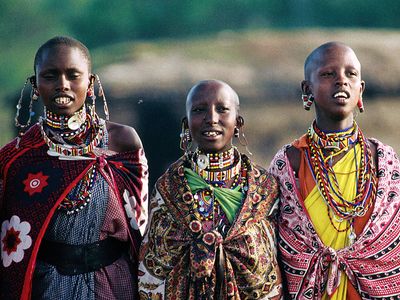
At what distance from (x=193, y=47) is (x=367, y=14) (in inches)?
51.6

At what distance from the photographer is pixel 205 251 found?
11.1ft

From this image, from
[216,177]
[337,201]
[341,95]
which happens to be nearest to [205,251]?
[216,177]

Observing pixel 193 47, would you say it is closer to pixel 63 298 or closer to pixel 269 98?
pixel 269 98

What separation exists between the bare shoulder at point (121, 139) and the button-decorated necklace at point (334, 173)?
0.86 meters

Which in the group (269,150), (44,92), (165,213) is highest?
(269,150)

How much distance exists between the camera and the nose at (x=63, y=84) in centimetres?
361

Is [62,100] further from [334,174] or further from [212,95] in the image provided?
[334,174]

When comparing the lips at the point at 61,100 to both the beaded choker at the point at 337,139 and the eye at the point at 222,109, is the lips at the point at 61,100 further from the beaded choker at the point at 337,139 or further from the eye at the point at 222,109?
the beaded choker at the point at 337,139

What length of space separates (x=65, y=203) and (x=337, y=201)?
1.25 metres

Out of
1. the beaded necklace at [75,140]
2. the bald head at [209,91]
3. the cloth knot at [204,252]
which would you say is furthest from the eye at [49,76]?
the cloth knot at [204,252]

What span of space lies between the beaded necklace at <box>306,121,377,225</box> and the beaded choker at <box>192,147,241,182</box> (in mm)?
380

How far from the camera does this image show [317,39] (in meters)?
5.74

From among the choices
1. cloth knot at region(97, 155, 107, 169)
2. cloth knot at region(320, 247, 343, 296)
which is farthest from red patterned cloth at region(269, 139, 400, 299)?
cloth knot at region(97, 155, 107, 169)

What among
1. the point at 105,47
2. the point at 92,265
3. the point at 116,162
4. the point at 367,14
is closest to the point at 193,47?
the point at 105,47
